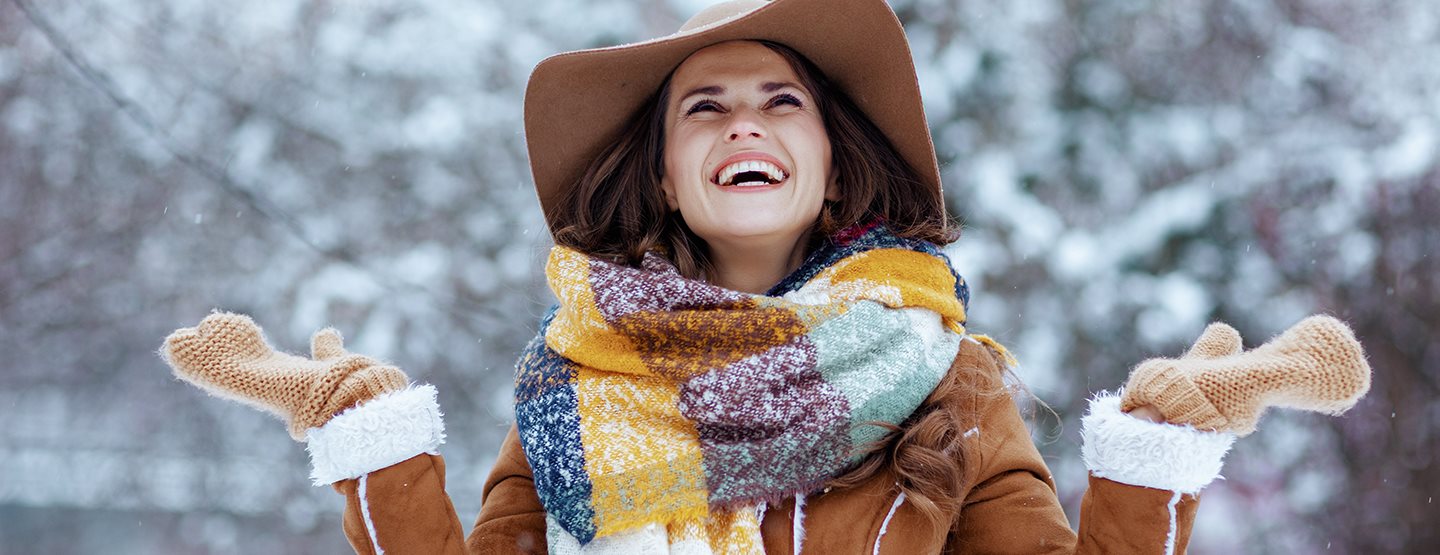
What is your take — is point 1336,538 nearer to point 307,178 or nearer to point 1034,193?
point 1034,193

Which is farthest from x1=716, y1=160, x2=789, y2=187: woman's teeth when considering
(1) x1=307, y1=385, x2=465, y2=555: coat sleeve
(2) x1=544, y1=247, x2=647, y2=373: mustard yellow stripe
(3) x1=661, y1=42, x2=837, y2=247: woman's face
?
(1) x1=307, y1=385, x2=465, y2=555: coat sleeve

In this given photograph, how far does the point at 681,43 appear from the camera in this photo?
1644 millimetres

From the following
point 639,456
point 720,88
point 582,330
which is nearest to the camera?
point 639,456

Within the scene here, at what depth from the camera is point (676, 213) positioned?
71.7 inches

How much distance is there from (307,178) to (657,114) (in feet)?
6.69

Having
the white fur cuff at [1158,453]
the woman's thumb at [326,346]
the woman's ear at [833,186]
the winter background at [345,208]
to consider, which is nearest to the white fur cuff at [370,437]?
the woman's thumb at [326,346]

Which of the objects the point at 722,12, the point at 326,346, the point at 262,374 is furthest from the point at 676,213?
the point at 262,374

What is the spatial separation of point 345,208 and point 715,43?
2106 mm

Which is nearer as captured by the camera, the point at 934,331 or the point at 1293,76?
the point at 934,331

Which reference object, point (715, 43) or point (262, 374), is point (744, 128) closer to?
point (715, 43)

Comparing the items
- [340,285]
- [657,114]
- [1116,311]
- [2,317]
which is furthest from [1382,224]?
[2,317]

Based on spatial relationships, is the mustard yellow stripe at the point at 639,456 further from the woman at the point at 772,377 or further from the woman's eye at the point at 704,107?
the woman's eye at the point at 704,107

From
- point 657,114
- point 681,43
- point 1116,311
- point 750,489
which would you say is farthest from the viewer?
point 1116,311

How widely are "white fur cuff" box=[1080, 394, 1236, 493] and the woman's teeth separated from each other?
Answer: 23.2 inches
